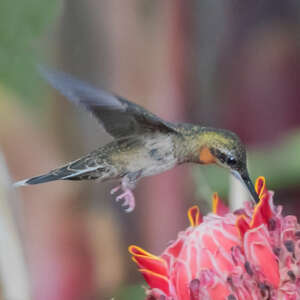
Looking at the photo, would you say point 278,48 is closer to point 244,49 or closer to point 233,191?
point 244,49

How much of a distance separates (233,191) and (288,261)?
0.11 meters

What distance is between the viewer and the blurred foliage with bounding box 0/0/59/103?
0.47 m

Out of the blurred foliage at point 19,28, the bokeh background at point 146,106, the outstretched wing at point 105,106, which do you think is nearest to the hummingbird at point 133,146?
the outstretched wing at point 105,106

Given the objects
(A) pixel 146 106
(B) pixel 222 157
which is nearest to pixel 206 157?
(B) pixel 222 157

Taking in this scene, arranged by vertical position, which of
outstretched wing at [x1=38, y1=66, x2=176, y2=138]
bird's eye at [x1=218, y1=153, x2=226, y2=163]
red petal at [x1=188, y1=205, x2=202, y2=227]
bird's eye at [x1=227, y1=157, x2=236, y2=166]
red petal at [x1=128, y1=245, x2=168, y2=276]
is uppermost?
outstretched wing at [x1=38, y1=66, x2=176, y2=138]

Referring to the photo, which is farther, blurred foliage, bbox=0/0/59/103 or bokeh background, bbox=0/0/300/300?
bokeh background, bbox=0/0/300/300

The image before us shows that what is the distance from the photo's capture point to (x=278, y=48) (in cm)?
89

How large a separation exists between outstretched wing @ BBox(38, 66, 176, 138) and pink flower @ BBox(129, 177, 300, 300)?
64 millimetres

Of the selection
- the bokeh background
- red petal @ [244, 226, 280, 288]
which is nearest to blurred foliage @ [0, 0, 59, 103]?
the bokeh background

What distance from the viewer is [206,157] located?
327 millimetres

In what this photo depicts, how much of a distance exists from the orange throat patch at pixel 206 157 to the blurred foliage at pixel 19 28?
0.21 m

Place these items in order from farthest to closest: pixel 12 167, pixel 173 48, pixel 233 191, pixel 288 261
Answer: pixel 173 48 < pixel 12 167 < pixel 233 191 < pixel 288 261

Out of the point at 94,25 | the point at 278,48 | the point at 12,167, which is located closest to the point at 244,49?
the point at 278,48

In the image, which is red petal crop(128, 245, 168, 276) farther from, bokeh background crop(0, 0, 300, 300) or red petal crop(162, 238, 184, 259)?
bokeh background crop(0, 0, 300, 300)
